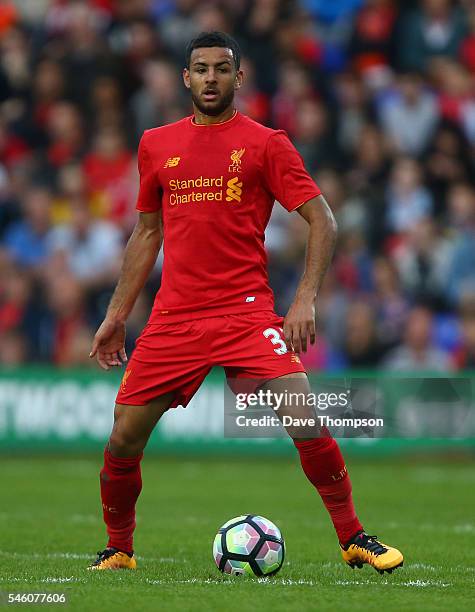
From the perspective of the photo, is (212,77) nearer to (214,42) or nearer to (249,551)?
(214,42)

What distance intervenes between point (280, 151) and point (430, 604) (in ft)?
7.55

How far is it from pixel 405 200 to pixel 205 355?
9609mm

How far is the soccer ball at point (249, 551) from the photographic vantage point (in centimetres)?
695

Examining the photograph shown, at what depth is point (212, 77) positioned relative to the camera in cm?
676

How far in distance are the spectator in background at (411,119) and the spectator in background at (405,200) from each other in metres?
0.59

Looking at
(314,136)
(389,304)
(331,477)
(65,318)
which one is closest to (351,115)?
(314,136)

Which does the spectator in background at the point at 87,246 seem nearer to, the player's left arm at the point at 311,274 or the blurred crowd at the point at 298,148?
the blurred crowd at the point at 298,148

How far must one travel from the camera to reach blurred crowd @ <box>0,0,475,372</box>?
15109 mm

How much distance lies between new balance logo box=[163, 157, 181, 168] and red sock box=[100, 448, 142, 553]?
1488 mm

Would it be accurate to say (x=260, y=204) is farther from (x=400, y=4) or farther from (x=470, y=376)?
(x=400, y=4)

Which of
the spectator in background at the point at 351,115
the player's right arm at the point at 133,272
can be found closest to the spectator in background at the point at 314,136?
the spectator in background at the point at 351,115

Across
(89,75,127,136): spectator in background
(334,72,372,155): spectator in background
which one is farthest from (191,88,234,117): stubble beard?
(89,75,127,136): spectator in background

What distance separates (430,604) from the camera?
5949mm

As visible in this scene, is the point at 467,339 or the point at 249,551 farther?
the point at 467,339
